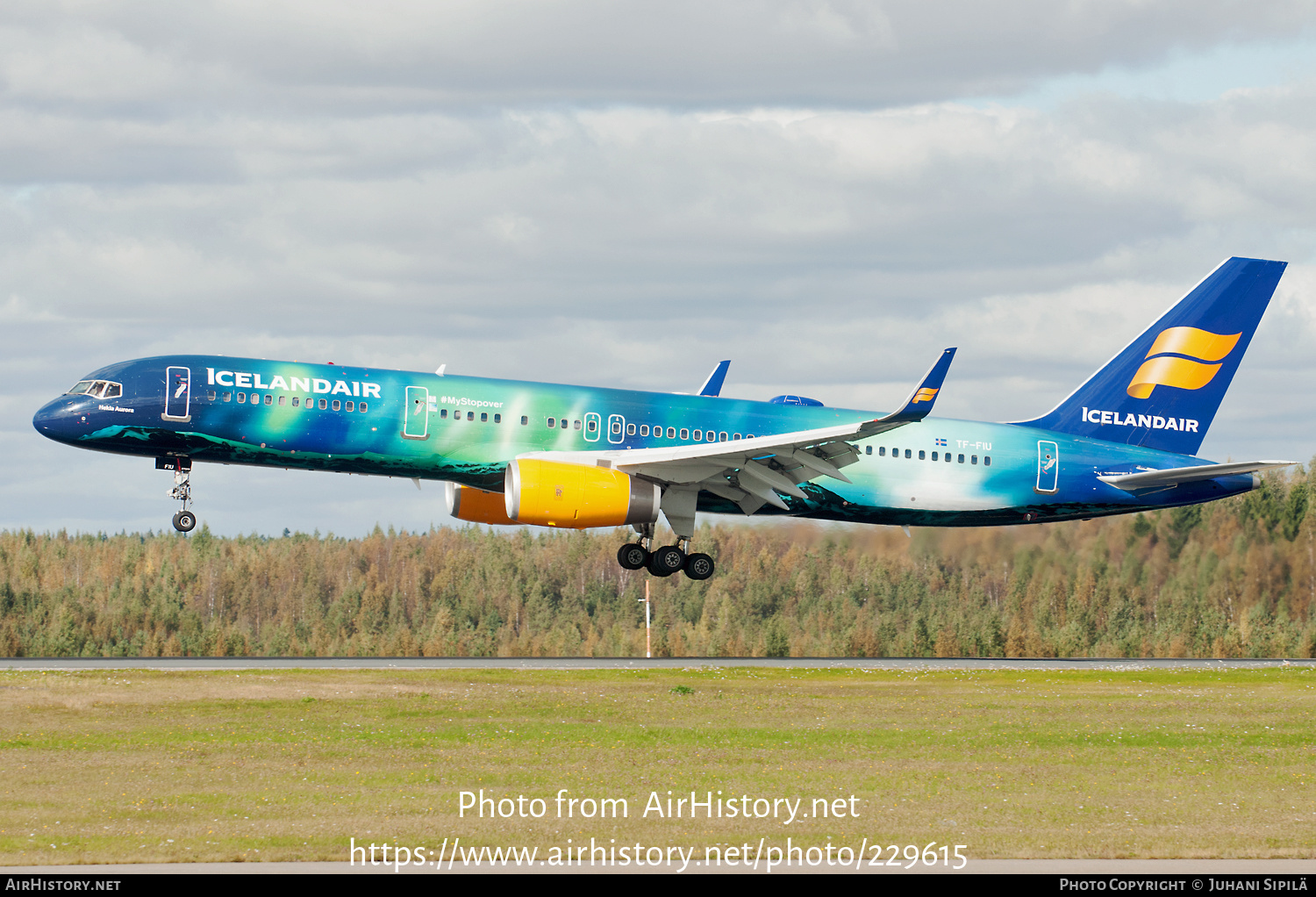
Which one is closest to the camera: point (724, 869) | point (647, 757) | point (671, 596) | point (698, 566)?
point (724, 869)

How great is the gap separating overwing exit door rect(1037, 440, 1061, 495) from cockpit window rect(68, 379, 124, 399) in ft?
82.4

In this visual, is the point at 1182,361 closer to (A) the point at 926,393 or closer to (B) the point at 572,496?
(A) the point at 926,393

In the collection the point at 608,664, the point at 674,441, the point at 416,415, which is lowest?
the point at 608,664

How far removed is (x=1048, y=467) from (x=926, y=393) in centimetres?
1194

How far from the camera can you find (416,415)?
36.9 m

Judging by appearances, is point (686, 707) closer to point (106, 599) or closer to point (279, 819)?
point (279, 819)

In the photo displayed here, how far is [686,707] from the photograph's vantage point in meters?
37.2

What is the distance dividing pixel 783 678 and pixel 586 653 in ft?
99.0

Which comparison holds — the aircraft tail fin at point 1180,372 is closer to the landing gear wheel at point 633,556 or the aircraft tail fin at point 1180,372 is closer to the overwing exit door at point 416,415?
the landing gear wheel at point 633,556

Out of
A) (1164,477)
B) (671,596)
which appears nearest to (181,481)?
(1164,477)

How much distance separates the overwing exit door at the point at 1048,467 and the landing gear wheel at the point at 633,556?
1166 centimetres

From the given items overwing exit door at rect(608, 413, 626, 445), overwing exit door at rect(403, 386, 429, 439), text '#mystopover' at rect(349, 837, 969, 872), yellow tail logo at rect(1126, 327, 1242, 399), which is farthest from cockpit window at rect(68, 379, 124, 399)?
yellow tail logo at rect(1126, 327, 1242, 399)

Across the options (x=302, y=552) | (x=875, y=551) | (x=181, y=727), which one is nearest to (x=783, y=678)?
(x=875, y=551)

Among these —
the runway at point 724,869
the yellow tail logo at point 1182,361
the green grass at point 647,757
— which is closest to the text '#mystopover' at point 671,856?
the runway at point 724,869
